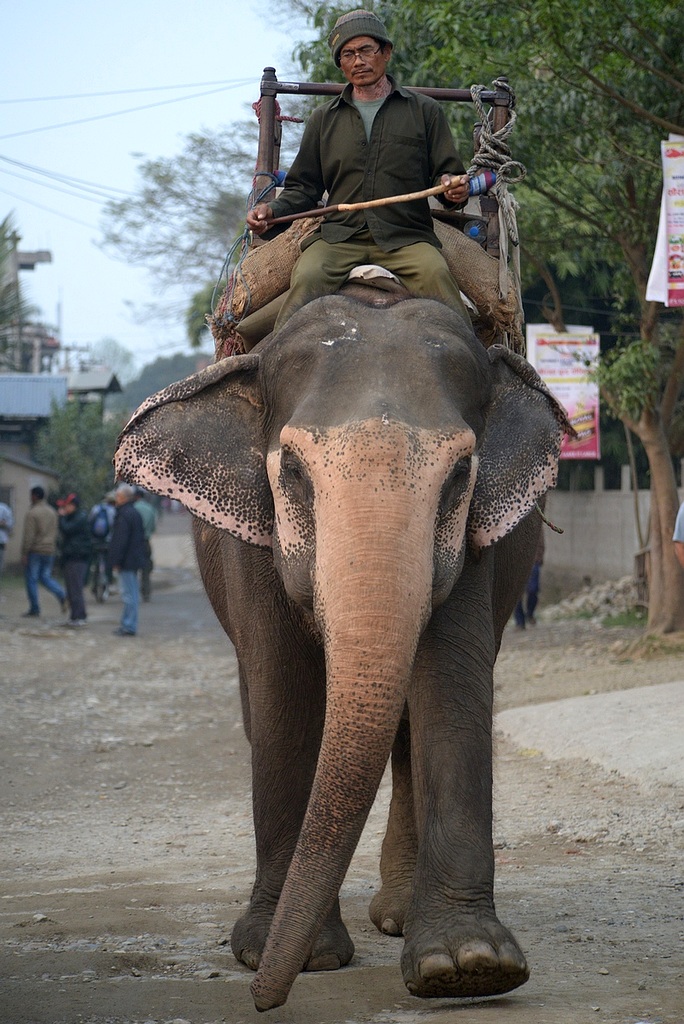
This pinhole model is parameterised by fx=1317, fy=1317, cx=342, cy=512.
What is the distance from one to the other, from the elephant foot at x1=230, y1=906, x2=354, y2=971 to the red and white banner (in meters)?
6.69

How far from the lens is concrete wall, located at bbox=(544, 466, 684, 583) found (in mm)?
20469

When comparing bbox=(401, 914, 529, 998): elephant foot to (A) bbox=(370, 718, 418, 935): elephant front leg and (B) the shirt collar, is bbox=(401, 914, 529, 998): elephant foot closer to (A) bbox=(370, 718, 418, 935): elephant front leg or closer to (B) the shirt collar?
(A) bbox=(370, 718, 418, 935): elephant front leg

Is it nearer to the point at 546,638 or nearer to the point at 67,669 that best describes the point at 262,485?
the point at 67,669

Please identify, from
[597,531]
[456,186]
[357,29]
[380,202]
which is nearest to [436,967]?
[380,202]

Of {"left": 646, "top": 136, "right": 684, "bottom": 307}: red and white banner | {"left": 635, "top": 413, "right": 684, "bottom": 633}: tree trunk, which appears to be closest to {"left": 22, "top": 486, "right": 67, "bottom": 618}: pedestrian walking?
{"left": 635, "top": 413, "right": 684, "bottom": 633}: tree trunk

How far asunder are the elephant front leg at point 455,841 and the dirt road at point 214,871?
5.5 inches

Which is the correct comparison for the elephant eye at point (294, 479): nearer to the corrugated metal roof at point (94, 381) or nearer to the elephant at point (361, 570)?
the elephant at point (361, 570)

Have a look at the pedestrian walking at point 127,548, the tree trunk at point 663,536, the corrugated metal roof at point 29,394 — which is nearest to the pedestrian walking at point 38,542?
the pedestrian walking at point 127,548

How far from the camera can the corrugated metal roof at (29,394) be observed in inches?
1323

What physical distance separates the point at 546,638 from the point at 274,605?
1213 centimetres

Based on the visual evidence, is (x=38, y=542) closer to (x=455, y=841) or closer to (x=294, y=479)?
(x=294, y=479)

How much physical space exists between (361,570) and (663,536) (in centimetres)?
1093

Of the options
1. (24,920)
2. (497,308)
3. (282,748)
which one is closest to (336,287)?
(497,308)

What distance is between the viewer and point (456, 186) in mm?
4434
